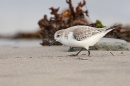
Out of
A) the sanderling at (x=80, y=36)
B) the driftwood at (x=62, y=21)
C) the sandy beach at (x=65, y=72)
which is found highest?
the driftwood at (x=62, y=21)

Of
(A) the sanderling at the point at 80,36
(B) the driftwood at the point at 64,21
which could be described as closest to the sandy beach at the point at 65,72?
(A) the sanderling at the point at 80,36

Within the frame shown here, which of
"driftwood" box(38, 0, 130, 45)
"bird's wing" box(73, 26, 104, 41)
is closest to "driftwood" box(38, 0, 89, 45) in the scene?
"driftwood" box(38, 0, 130, 45)

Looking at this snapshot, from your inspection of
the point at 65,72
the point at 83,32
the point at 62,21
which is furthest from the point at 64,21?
the point at 65,72

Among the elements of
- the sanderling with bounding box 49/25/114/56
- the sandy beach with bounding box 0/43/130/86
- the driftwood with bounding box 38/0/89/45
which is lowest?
the sandy beach with bounding box 0/43/130/86

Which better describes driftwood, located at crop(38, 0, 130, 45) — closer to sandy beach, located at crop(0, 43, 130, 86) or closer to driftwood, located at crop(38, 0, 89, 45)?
driftwood, located at crop(38, 0, 89, 45)

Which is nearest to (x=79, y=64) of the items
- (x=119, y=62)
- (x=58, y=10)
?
(x=119, y=62)

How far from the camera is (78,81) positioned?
17.5 ft

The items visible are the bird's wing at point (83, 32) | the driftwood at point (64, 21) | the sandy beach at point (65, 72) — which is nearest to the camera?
the sandy beach at point (65, 72)

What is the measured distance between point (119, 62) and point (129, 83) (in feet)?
6.30

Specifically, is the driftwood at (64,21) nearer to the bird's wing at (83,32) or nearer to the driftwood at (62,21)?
the driftwood at (62,21)

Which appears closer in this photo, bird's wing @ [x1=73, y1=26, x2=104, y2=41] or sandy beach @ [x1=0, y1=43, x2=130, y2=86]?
sandy beach @ [x1=0, y1=43, x2=130, y2=86]

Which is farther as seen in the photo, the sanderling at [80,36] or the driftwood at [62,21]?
the driftwood at [62,21]

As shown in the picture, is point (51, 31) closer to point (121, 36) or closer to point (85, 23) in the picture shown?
point (85, 23)

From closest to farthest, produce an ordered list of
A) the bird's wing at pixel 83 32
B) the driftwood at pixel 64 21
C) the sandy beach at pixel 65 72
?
the sandy beach at pixel 65 72, the bird's wing at pixel 83 32, the driftwood at pixel 64 21
